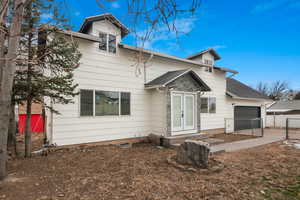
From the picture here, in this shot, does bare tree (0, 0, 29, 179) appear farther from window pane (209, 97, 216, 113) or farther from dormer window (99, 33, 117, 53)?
window pane (209, 97, 216, 113)

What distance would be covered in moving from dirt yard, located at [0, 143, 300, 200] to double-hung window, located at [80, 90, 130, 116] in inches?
79.5

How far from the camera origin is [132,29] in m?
2.54

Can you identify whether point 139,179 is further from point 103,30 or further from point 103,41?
point 103,30

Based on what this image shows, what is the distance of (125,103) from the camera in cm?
827

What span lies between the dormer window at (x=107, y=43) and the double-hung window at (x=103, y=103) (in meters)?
2.06

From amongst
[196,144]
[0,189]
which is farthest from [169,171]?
[0,189]

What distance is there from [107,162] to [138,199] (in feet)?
8.42

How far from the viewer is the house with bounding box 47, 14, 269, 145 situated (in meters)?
7.00

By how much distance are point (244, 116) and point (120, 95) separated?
11.2 meters

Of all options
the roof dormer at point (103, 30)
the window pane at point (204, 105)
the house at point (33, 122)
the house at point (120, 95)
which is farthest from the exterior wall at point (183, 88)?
the house at point (33, 122)

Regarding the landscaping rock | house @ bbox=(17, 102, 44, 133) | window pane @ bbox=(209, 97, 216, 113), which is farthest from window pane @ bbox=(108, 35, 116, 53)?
window pane @ bbox=(209, 97, 216, 113)

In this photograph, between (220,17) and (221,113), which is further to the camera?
(221,113)

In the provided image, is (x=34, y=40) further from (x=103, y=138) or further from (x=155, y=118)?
(x=155, y=118)

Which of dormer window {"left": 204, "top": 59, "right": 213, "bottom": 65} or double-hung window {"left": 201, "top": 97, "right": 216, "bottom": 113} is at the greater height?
dormer window {"left": 204, "top": 59, "right": 213, "bottom": 65}
